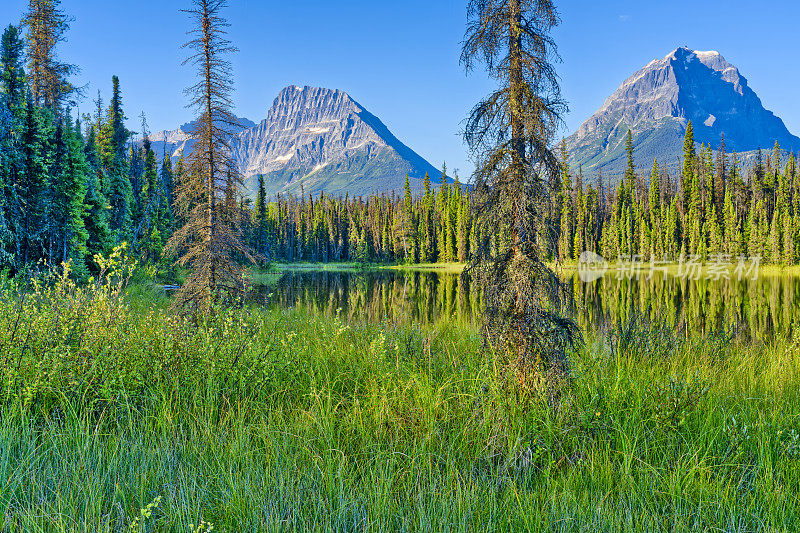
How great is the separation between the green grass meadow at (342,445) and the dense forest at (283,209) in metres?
1.55

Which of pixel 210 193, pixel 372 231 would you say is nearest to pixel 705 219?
pixel 372 231

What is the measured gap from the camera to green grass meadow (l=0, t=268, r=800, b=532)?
2.75 metres

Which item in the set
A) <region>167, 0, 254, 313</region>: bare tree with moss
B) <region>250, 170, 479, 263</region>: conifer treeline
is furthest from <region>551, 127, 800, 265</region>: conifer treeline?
<region>167, 0, 254, 313</region>: bare tree with moss

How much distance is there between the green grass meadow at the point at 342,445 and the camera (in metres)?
2.75

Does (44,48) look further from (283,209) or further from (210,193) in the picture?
(283,209)

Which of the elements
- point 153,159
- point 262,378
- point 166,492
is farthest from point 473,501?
point 153,159

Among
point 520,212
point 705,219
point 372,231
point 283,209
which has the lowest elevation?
point 520,212

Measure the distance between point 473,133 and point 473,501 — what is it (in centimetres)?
389

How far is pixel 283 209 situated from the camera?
103m

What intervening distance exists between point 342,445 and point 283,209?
105 m

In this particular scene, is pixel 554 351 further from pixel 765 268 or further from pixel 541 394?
pixel 765 268

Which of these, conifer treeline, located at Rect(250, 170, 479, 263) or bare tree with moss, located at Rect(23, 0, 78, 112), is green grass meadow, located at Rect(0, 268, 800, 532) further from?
conifer treeline, located at Rect(250, 170, 479, 263)

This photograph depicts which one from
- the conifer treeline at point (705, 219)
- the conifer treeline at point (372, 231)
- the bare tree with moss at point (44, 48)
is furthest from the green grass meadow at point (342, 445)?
the conifer treeline at point (372, 231)

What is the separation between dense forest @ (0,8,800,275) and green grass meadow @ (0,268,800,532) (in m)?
1.55
